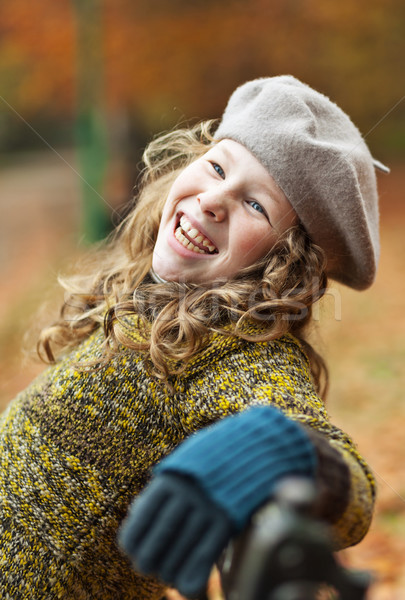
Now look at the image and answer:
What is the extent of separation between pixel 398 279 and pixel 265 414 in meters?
7.56

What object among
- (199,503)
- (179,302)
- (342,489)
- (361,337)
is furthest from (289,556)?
(361,337)

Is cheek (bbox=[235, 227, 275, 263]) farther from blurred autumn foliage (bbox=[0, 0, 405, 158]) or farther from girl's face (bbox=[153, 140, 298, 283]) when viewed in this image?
blurred autumn foliage (bbox=[0, 0, 405, 158])

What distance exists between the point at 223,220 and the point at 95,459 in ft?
2.39

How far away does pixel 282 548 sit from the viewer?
3.05 ft

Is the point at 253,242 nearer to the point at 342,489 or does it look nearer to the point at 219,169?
the point at 219,169

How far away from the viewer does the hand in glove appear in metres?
1.06

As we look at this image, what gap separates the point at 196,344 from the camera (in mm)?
1705

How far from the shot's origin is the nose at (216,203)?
1869 mm

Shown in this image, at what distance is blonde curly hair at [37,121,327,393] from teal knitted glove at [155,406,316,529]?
50cm

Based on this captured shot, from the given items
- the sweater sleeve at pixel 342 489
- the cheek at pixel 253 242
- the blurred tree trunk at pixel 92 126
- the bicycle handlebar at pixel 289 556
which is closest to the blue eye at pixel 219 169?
the cheek at pixel 253 242

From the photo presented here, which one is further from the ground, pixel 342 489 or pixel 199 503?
pixel 199 503

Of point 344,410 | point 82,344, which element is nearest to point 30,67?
point 344,410

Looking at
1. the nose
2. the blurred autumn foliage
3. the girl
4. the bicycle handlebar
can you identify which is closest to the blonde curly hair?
the girl

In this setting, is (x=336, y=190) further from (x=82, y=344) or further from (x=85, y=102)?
(x=85, y=102)
